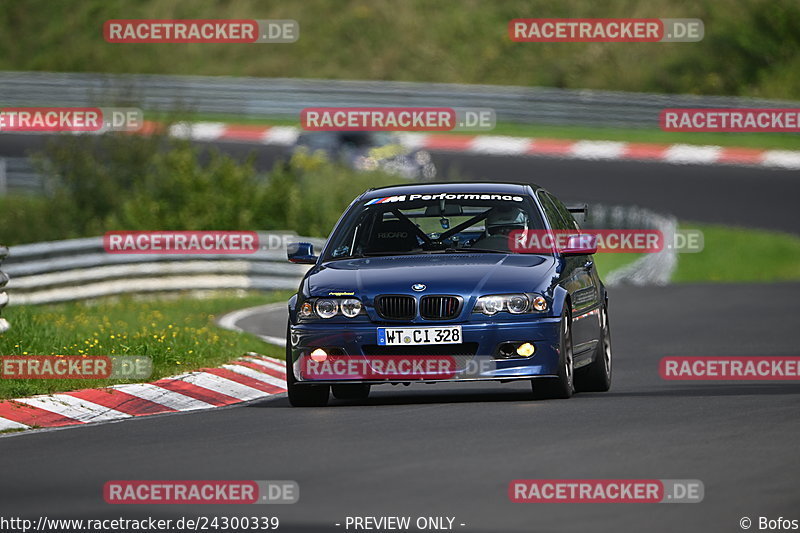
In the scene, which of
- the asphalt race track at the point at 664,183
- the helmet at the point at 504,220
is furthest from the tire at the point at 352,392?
the asphalt race track at the point at 664,183

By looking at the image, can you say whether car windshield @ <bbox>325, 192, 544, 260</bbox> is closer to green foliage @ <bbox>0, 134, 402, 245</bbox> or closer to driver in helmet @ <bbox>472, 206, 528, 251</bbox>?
driver in helmet @ <bbox>472, 206, 528, 251</bbox>

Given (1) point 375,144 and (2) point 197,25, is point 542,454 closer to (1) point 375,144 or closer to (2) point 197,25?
(1) point 375,144

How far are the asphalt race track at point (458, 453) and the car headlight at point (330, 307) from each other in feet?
2.12

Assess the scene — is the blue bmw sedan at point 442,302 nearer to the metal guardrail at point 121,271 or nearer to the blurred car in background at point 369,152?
the metal guardrail at point 121,271

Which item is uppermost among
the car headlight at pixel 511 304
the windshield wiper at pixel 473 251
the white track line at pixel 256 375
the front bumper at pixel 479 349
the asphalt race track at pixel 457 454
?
the windshield wiper at pixel 473 251

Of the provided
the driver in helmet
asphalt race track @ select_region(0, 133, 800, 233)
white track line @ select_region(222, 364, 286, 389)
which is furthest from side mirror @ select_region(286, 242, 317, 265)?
asphalt race track @ select_region(0, 133, 800, 233)

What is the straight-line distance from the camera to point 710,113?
40.0 m

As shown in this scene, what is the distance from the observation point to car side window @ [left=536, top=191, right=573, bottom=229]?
43.3ft

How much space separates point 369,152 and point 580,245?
26252 mm

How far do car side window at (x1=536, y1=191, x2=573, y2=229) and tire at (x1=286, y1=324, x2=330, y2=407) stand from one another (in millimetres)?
2094

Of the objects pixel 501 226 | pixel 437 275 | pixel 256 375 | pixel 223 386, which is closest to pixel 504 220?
pixel 501 226

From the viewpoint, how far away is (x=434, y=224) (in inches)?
510

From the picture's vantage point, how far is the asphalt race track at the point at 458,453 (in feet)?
A: 25.3

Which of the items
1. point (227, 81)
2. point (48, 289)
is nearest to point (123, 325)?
point (48, 289)
